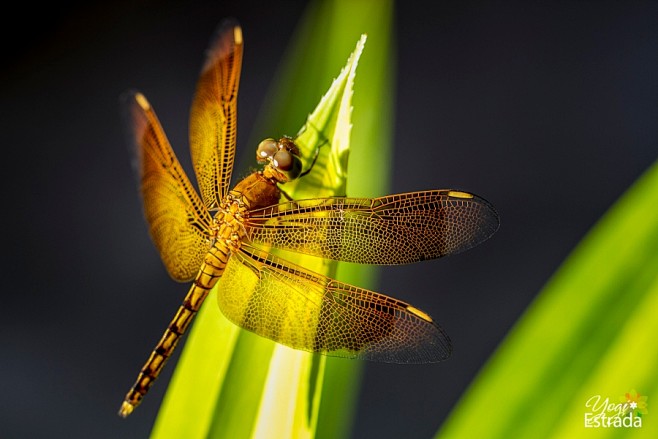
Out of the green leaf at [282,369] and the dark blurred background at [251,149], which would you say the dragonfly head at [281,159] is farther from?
the dark blurred background at [251,149]

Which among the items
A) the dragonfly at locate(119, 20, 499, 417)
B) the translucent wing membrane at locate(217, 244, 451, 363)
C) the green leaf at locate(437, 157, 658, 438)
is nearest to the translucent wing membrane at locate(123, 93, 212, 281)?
the dragonfly at locate(119, 20, 499, 417)

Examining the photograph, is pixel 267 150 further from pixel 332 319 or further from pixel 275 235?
pixel 332 319

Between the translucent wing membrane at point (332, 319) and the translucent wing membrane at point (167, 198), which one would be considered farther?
the translucent wing membrane at point (167, 198)

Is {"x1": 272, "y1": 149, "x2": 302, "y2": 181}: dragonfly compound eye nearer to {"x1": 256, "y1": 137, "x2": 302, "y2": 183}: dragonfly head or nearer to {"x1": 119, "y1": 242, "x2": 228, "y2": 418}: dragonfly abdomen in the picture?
{"x1": 256, "y1": 137, "x2": 302, "y2": 183}: dragonfly head

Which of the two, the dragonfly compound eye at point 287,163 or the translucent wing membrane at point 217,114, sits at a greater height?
the translucent wing membrane at point 217,114

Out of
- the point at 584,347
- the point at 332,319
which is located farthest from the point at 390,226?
the point at 584,347
